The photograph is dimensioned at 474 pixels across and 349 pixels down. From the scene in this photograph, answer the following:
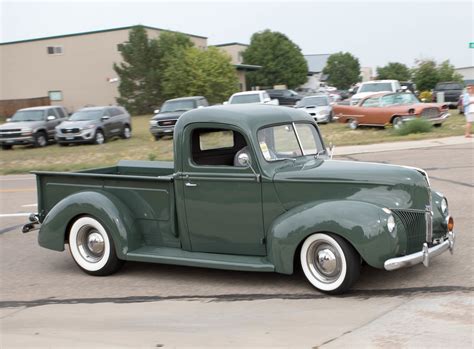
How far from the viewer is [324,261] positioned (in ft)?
17.3

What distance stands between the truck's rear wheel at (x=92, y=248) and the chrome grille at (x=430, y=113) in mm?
17672

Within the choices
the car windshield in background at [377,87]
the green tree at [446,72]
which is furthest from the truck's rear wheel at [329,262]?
the green tree at [446,72]

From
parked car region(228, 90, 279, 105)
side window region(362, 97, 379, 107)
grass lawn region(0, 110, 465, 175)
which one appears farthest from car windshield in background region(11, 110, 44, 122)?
side window region(362, 97, 379, 107)

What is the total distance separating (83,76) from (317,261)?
56761mm

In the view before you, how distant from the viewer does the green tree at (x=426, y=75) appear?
176 feet

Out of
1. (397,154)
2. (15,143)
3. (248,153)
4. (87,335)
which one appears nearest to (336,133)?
(397,154)

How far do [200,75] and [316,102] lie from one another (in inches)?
973

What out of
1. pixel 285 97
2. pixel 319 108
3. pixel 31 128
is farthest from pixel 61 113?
pixel 285 97

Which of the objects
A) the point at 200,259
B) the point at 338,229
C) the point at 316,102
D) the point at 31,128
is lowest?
the point at 200,259

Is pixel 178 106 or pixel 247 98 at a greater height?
pixel 247 98

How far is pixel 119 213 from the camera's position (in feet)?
20.3

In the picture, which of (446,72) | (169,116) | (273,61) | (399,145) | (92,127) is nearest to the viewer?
(399,145)

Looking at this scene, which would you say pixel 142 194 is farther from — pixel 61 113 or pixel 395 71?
pixel 395 71

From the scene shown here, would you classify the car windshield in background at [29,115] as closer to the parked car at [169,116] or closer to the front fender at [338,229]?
the parked car at [169,116]
